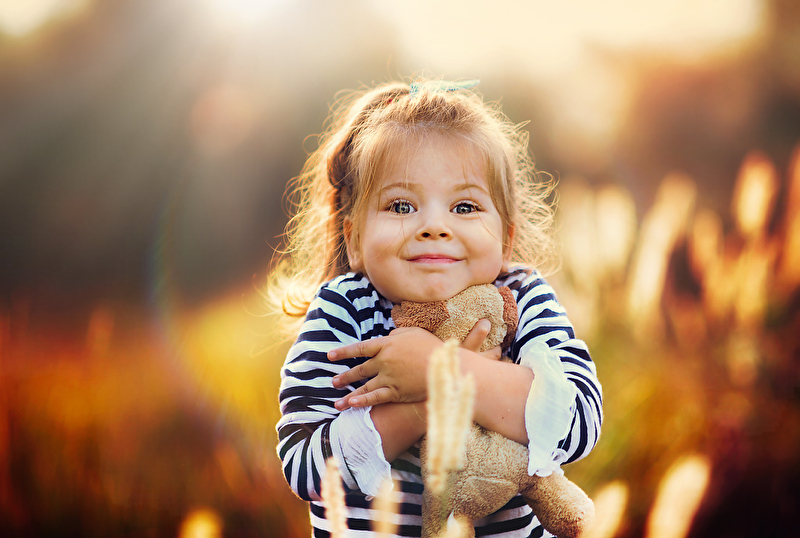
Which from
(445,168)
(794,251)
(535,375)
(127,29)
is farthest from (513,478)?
(127,29)

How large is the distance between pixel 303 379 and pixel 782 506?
125cm

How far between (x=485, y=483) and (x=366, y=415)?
16cm

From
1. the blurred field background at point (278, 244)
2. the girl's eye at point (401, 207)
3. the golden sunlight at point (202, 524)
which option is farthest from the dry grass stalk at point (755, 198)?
the golden sunlight at point (202, 524)

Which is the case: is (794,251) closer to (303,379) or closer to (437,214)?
(437,214)

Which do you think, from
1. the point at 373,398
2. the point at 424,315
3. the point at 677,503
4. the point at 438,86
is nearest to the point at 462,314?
the point at 424,315

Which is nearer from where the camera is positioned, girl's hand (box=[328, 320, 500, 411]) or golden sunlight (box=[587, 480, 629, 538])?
girl's hand (box=[328, 320, 500, 411])

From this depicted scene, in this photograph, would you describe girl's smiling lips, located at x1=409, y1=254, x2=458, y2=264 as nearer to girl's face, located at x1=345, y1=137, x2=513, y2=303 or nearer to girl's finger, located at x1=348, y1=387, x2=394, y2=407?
girl's face, located at x1=345, y1=137, x2=513, y2=303

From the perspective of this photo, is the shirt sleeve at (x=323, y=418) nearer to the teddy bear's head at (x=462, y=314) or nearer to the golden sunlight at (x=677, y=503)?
the teddy bear's head at (x=462, y=314)

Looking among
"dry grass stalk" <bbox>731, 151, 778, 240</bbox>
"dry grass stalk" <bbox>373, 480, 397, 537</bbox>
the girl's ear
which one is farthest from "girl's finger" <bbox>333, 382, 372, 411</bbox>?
"dry grass stalk" <bbox>731, 151, 778, 240</bbox>

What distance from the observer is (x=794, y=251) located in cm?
126

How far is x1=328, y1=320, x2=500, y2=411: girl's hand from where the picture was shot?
0.57 metres

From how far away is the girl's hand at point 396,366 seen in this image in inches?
22.3

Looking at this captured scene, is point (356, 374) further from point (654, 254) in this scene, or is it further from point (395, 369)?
point (654, 254)

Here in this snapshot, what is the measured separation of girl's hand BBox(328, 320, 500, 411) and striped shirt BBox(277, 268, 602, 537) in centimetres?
3
